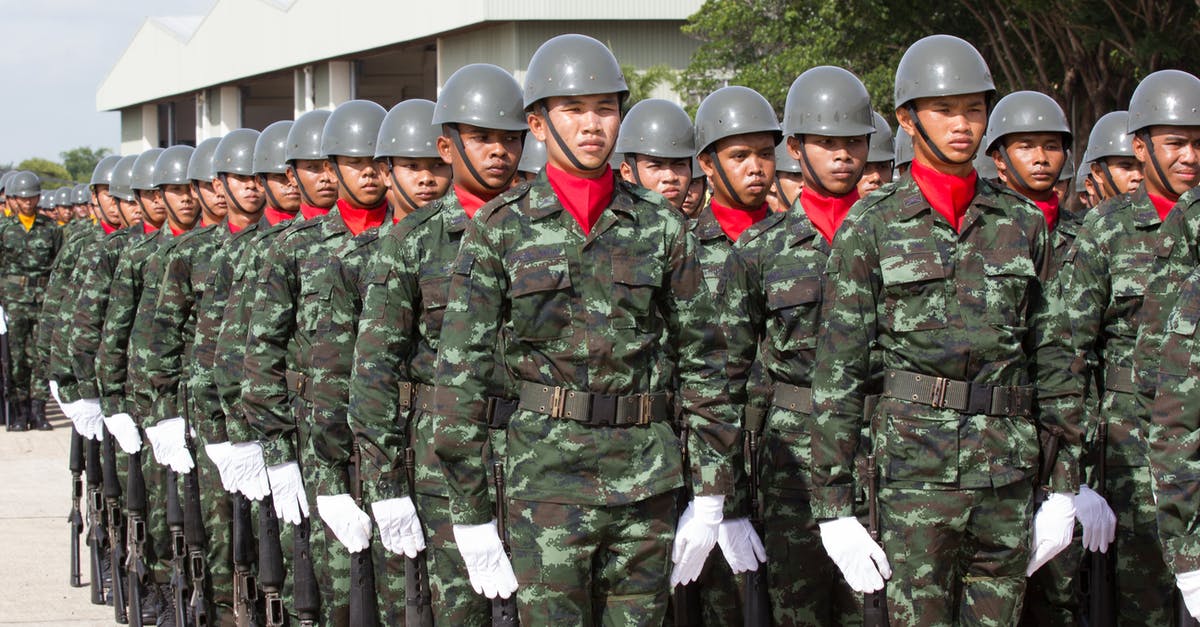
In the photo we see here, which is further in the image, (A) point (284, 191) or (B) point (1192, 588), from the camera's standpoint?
(A) point (284, 191)

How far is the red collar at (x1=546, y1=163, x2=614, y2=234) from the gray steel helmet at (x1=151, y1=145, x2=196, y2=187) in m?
5.57

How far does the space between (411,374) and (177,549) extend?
2.55 meters

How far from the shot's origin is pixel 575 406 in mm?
4289

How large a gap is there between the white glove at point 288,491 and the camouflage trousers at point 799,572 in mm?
1972

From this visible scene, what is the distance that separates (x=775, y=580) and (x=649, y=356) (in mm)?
1613

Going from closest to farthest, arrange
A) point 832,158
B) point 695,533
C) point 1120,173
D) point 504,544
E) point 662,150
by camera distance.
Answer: point 695,533 → point 504,544 → point 832,158 → point 662,150 → point 1120,173

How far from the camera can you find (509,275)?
4.37m

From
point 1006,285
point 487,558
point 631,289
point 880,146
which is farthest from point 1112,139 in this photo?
point 487,558

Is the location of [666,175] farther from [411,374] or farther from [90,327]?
[90,327]

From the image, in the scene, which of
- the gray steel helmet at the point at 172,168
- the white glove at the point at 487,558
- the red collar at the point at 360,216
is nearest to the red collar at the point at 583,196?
the white glove at the point at 487,558

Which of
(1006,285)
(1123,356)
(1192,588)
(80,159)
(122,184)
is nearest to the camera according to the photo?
(1192,588)

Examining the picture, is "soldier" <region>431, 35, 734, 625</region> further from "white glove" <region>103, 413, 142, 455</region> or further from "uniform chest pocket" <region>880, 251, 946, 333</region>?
"white glove" <region>103, 413, 142, 455</region>

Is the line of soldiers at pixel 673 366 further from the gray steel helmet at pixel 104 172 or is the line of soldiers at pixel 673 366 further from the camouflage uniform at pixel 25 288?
the camouflage uniform at pixel 25 288

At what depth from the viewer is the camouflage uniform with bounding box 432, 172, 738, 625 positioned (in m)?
4.29
